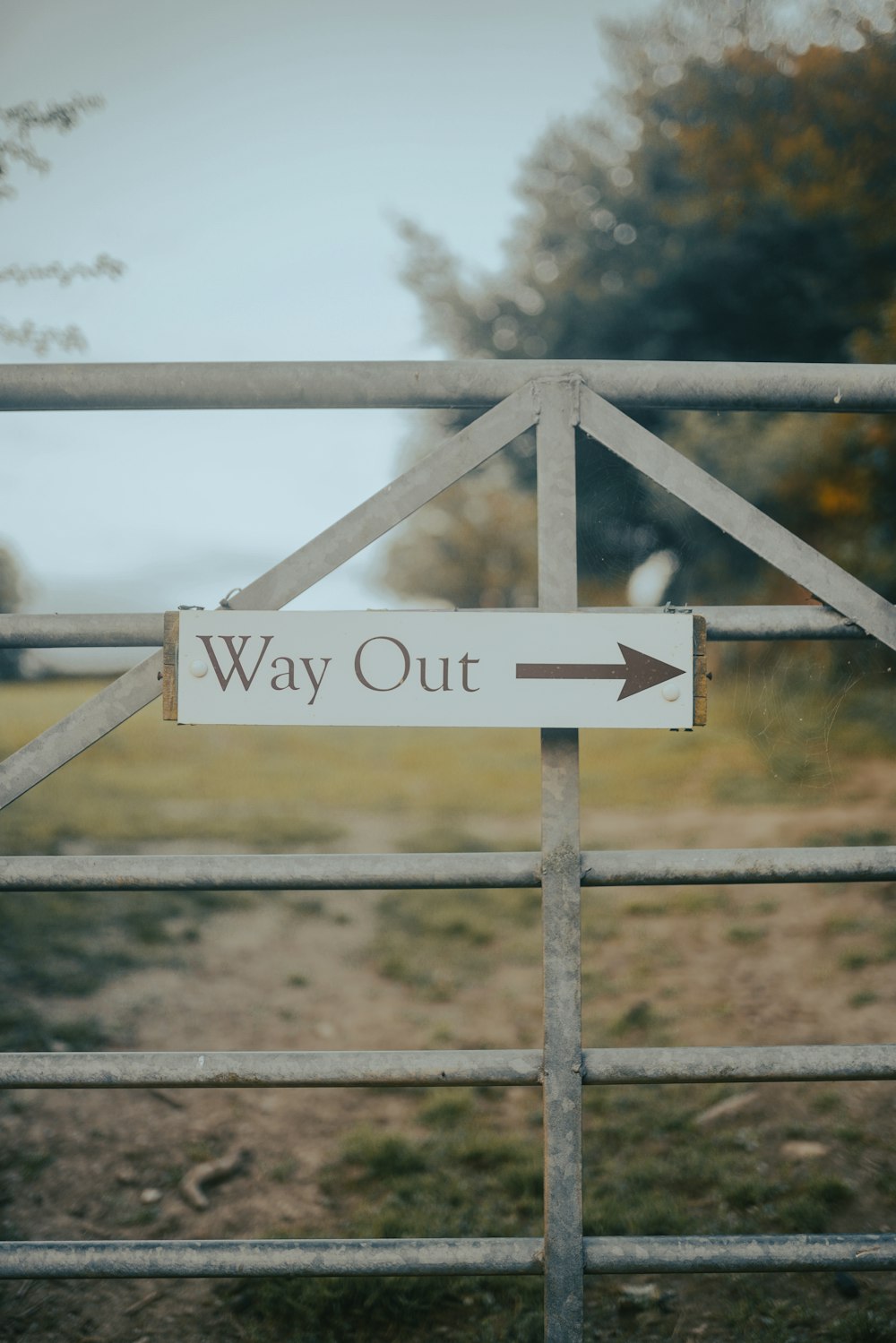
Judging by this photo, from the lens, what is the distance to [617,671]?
1764 millimetres

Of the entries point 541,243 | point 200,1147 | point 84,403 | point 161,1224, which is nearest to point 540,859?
point 84,403

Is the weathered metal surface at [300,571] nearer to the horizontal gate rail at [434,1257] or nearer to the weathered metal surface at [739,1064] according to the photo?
the horizontal gate rail at [434,1257]

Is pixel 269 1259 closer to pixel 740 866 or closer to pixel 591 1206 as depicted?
pixel 740 866

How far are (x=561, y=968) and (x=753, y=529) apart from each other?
87 centimetres

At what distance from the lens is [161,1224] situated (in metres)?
2.88

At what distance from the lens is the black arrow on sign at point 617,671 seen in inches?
69.3

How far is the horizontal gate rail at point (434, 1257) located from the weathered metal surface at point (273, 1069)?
0.30m

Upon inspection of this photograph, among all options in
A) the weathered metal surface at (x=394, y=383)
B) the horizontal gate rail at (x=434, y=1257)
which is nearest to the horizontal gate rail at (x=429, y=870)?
the horizontal gate rail at (x=434, y=1257)

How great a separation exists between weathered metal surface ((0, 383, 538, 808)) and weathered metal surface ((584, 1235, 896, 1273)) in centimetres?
131

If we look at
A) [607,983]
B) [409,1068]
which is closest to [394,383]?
[409,1068]

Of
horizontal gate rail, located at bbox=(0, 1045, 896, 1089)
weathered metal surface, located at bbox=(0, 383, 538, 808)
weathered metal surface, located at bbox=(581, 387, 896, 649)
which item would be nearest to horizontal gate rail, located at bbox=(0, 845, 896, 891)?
weathered metal surface, located at bbox=(0, 383, 538, 808)

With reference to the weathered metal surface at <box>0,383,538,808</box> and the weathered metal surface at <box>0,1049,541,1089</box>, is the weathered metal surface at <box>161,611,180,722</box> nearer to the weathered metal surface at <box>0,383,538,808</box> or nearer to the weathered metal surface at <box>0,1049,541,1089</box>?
the weathered metal surface at <box>0,383,538,808</box>

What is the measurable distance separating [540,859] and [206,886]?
599 millimetres

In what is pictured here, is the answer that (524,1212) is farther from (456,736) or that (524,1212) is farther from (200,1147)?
(456,736)
